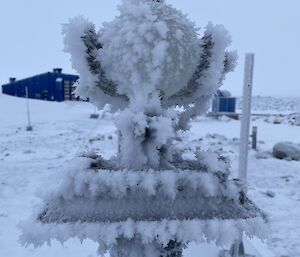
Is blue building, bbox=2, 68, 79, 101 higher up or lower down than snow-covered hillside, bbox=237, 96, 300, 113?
higher up

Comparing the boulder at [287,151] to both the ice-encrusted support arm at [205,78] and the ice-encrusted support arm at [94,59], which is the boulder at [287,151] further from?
the ice-encrusted support arm at [94,59]

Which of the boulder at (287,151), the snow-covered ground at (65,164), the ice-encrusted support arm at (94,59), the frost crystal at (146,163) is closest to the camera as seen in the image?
the frost crystal at (146,163)

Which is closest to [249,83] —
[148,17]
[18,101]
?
[148,17]

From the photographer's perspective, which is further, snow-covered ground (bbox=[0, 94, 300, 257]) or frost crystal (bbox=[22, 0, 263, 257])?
snow-covered ground (bbox=[0, 94, 300, 257])

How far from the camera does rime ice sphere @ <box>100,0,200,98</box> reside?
1.59 meters

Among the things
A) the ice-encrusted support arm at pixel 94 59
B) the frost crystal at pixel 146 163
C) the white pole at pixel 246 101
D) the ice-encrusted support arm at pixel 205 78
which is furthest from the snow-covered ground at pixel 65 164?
the white pole at pixel 246 101

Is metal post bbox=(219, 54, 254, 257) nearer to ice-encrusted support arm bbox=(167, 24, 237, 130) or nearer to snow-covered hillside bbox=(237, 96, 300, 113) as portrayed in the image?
ice-encrusted support arm bbox=(167, 24, 237, 130)

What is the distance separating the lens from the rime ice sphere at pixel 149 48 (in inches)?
62.5

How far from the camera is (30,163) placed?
34.5 feet

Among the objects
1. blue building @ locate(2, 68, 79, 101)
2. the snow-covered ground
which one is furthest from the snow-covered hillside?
the snow-covered ground

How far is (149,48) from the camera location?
1589mm

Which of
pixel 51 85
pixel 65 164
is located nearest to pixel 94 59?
pixel 65 164

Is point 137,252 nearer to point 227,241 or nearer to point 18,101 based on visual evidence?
point 227,241

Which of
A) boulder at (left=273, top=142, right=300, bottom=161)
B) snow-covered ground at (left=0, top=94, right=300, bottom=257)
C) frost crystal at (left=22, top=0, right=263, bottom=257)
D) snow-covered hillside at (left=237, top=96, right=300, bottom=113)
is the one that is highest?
frost crystal at (left=22, top=0, right=263, bottom=257)
